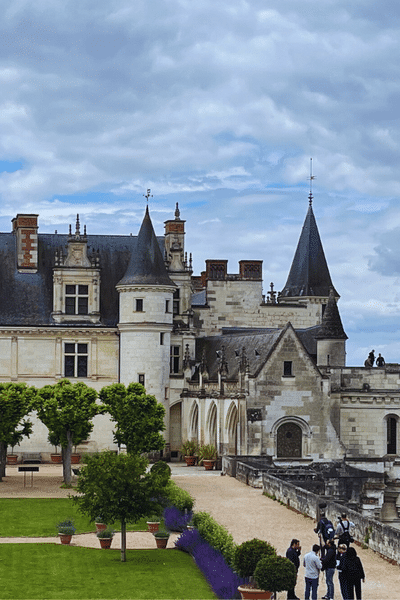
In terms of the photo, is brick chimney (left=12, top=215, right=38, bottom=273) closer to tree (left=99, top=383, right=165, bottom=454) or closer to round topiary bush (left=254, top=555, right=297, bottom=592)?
tree (left=99, top=383, right=165, bottom=454)

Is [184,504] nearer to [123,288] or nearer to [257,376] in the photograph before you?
[257,376]

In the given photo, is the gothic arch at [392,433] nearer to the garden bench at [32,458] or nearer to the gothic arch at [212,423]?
the gothic arch at [212,423]

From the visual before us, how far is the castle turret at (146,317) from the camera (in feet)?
180

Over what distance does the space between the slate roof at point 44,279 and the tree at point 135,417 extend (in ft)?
33.4

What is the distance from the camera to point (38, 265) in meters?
57.7

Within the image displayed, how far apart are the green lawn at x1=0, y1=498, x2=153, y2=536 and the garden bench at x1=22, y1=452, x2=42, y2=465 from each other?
16019 mm

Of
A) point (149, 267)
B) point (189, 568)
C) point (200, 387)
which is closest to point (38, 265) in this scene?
point (149, 267)

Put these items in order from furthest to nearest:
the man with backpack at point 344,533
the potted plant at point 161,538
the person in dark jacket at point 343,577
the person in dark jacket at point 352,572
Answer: the potted plant at point 161,538, the man with backpack at point 344,533, the person in dark jacket at point 343,577, the person in dark jacket at point 352,572

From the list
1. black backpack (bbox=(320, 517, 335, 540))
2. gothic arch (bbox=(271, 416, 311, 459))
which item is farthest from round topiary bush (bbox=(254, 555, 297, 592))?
gothic arch (bbox=(271, 416, 311, 459))

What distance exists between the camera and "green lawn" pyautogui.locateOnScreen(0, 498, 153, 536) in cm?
3207

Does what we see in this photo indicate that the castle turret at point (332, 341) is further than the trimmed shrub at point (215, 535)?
Yes

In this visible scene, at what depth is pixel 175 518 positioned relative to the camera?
105 feet

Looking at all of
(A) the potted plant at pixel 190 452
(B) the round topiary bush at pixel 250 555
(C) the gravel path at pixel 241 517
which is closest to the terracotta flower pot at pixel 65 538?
(C) the gravel path at pixel 241 517

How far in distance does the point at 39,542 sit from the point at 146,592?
720 cm
